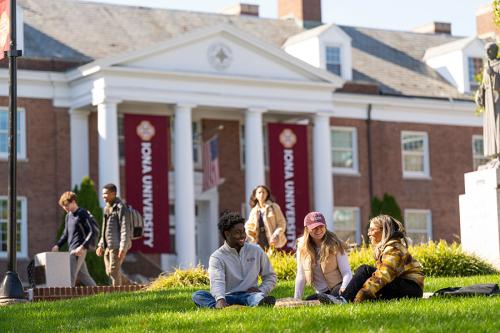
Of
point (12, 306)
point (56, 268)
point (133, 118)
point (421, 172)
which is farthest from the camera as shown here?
point (421, 172)

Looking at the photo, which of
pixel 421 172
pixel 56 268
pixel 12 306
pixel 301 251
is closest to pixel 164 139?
pixel 421 172

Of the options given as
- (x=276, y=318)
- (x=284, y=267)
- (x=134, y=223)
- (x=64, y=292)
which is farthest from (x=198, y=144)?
(x=276, y=318)

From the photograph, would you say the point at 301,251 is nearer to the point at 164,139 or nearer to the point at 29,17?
the point at 164,139

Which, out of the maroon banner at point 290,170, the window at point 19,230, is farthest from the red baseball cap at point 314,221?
the maroon banner at point 290,170

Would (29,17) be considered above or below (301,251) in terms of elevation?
above

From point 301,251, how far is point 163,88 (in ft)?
81.1

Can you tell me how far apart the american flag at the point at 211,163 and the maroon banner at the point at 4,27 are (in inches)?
747

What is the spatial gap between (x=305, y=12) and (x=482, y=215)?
26.1 m

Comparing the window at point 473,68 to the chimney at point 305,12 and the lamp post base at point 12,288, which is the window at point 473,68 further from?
the lamp post base at point 12,288

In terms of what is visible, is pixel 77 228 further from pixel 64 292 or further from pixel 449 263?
pixel 449 263

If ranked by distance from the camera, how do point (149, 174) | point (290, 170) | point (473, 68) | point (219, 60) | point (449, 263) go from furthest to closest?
point (473, 68) → point (290, 170) → point (219, 60) → point (149, 174) → point (449, 263)

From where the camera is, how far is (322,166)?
140ft

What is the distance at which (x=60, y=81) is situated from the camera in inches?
1566

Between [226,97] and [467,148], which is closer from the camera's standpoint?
[226,97]
